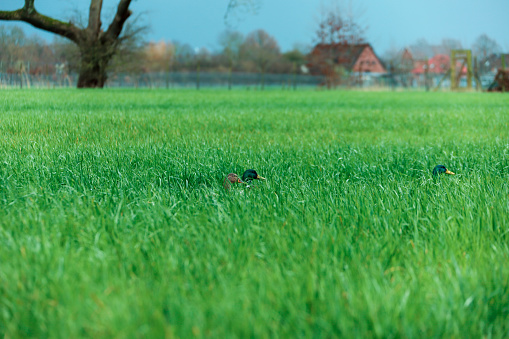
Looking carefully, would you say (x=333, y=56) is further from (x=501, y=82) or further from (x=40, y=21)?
(x=40, y=21)

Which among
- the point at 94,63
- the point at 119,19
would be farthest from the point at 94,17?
the point at 94,63

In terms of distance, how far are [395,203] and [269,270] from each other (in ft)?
3.22

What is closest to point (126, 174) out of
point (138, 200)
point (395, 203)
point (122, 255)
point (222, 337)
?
point (138, 200)

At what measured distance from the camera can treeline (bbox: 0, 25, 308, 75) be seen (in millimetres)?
17688

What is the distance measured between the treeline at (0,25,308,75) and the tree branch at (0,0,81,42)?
2.78 feet

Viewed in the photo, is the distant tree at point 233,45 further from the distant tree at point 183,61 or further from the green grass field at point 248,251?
the green grass field at point 248,251

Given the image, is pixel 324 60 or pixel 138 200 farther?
pixel 324 60

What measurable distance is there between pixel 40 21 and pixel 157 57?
1011 inches

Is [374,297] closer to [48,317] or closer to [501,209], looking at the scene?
[48,317]

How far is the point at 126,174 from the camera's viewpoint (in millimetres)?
2799

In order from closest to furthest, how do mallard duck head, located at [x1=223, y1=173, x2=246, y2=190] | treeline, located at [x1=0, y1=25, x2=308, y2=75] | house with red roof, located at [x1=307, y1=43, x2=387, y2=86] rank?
mallard duck head, located at [x1=223, y1=173, x2=246, y2=190] → treeline, located at [x1=0, y1=25, x2=308, y2=75] → house with red roof, located at [x1=307, y1=43, x2=387, y2=86]

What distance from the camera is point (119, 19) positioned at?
2116 cm

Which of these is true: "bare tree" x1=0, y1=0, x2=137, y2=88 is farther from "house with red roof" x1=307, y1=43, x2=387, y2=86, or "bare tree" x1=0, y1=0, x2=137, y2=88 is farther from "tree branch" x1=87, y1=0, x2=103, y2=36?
"house with red roof" x1=307, y1=43, x2=387, y2=86

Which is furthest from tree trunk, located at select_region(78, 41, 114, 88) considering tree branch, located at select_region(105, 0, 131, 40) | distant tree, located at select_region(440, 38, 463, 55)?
distant tree, located at select_region(440, 38, 463, 55)
